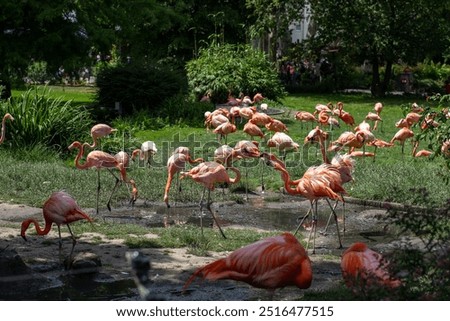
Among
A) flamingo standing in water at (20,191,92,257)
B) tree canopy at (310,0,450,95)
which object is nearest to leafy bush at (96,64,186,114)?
tree canopy at (310,0,450,95)

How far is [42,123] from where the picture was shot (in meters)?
14.9

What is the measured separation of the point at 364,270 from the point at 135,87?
15401 mm

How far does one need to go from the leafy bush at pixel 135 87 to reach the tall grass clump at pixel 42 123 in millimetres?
4924

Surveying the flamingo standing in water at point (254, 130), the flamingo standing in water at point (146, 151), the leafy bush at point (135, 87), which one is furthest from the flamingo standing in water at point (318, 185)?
the leafy bush at point (135, 87)

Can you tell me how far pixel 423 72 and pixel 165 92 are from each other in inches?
625

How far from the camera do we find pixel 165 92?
21.0m

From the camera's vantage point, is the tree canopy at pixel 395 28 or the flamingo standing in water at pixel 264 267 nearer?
the flamingo standing in water at pixel 264 267

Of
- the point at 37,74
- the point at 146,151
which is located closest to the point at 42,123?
the point at 146,151

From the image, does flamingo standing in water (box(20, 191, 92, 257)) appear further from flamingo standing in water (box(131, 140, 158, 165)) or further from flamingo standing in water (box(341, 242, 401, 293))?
flamingo standing in water (box(131, 140, 158, 165))

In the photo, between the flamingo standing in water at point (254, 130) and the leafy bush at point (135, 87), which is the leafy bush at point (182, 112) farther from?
the flamingo standing in water at point (254, 130)

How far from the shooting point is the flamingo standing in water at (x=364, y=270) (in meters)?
5.56

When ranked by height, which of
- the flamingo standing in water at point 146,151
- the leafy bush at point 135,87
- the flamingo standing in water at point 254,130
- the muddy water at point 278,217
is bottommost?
the muddy water at point 278,217

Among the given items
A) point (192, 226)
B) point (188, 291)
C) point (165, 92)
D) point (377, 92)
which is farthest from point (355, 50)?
point (188, 291)
